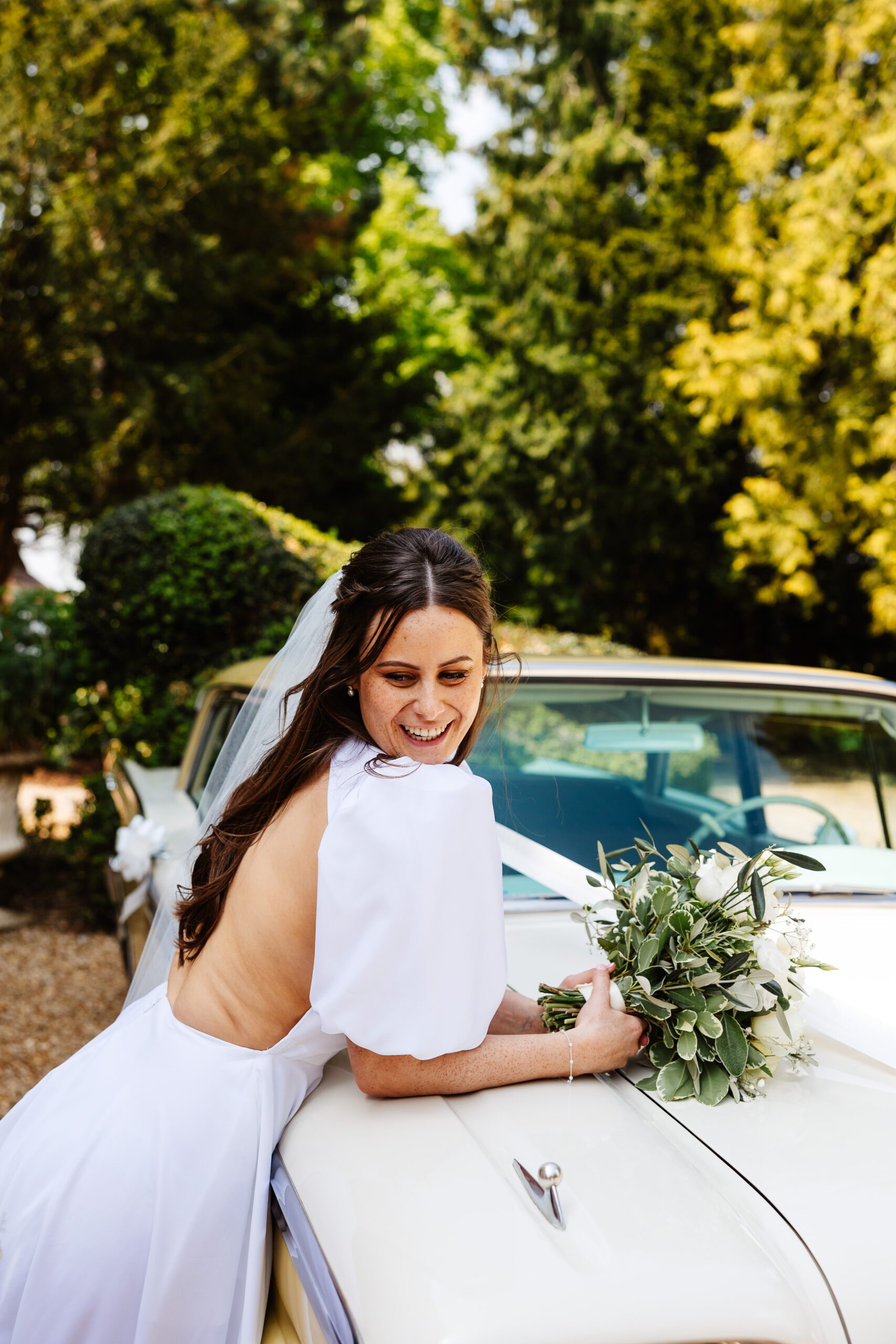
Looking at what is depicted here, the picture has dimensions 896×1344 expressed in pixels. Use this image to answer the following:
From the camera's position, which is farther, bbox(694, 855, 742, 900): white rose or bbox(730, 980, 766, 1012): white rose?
bbox(694, 855, 742, 900): white rose

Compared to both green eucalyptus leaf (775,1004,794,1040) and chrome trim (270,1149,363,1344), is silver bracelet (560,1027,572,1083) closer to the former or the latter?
green eucalyptus leaf (775,1004,794,1040)

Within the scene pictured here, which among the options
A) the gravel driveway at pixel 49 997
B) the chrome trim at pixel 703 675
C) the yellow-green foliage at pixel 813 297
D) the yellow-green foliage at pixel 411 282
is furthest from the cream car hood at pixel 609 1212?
the yellow-green foliage at pixel 411 282

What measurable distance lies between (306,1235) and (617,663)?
2.00 m

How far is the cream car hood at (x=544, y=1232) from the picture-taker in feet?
3.78

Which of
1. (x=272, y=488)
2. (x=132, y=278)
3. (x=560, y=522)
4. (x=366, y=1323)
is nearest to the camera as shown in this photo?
(x=366, y=1323)

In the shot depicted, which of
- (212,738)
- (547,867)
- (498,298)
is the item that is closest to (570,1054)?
Answer: (547,867)

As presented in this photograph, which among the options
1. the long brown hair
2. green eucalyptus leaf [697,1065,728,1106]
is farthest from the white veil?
green eucalyptus leaf [697,1065,728,1106]

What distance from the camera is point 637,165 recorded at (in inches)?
623

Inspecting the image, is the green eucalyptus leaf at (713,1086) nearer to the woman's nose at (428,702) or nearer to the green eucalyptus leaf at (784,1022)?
the green eucalyptus leaf at (784,1022)

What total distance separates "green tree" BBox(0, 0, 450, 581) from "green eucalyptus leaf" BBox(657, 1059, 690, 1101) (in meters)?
12.7

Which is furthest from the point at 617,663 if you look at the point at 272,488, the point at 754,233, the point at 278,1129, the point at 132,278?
the point at 272,488

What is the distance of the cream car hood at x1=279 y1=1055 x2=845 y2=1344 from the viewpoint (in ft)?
3.78

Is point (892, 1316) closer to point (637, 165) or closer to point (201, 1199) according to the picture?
point (201, 1199)

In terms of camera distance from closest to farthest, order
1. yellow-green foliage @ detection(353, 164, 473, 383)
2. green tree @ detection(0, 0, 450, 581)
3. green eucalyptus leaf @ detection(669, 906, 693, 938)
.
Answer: green eucalyptus leaf @ detection(669, 906, 693, 938) → green tree @ detection(0, 0, 450, 581) → yellow-green foliage @ detection(353, 164, 473, 383)
